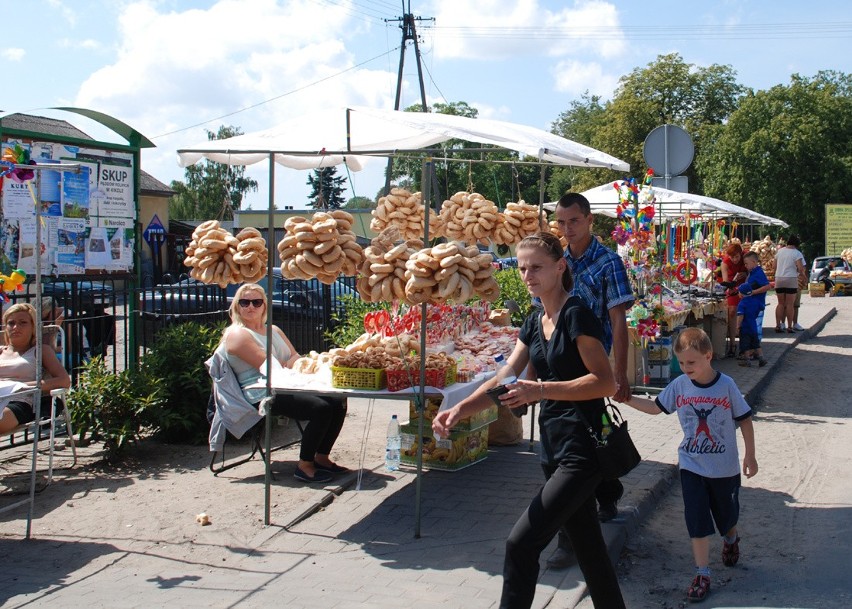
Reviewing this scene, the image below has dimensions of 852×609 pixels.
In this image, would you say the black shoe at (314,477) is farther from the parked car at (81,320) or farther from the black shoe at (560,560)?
the parked car at (81,320)

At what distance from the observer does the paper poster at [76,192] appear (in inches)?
294

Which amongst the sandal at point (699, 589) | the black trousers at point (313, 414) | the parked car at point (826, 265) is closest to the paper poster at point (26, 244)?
the black trousers at point (313, 414)

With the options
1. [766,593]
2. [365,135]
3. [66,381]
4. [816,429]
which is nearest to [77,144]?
[66,381]

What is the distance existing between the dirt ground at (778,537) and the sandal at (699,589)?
39 millimetres

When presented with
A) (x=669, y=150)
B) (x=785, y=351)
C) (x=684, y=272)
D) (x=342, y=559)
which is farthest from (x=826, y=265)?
(x=342, y=559)

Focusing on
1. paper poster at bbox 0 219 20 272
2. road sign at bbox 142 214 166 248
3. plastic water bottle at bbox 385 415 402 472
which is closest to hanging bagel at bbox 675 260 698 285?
plastic water bottle at bbox 385 415 402 472

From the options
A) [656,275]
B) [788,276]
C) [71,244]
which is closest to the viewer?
[71,244]

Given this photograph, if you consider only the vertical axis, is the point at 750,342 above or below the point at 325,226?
below

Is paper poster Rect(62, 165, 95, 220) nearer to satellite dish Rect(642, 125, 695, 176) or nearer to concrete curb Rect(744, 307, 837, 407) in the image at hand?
satellite dish Rect(642, 125, 695, 176)

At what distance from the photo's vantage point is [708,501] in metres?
4.72

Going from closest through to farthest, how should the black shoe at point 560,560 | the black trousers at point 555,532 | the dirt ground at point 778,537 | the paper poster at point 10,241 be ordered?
the black trousers at point 555,532, the dirt ground at point 778,537, the black shoe at point 560,560, the paper poster at point 10,241

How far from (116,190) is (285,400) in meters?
2.92

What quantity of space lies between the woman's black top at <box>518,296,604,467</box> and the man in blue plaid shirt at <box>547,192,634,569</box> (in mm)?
1339

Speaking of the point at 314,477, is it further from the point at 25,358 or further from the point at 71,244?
the point at 71,244
